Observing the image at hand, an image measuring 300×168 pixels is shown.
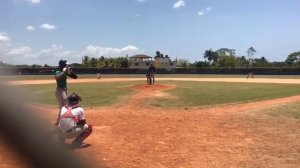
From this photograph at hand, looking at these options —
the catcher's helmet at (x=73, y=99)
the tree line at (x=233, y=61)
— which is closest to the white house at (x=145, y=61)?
the tree line at (x=233, y=61)

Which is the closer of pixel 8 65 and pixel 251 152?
pixel 8 65

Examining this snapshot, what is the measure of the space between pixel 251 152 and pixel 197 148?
114 centimetres

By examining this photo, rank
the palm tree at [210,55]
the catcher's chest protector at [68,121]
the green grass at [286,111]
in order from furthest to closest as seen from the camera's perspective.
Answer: the palm tree at [210,55], the green grass at [286,111], the catcher's chest protector at [68,121]

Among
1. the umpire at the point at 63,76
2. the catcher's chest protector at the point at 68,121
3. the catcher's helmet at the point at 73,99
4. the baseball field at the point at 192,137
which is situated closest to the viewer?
the baseball field at the point at 192,137

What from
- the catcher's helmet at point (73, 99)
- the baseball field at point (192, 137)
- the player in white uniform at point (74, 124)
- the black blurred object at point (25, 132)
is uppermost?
the black blurred object at point (25, 132)

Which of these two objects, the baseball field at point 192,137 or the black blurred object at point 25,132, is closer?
the black blurred object at point 25,132

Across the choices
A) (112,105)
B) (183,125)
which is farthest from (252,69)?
(183,125)

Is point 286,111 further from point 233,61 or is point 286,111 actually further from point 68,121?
point 233,61

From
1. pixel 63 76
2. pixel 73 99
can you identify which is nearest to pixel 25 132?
pixel 73 99

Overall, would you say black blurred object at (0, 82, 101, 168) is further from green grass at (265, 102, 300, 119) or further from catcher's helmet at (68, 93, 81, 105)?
green grass at (265, 102, 300, 119)

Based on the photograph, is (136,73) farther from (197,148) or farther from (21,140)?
(21,140)

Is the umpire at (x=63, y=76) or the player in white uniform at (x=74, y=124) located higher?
the umpire at (x=63, y=76)

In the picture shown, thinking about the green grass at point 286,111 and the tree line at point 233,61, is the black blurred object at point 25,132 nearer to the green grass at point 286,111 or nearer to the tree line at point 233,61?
the green grass at point 286,111

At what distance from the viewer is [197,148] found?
905cm
